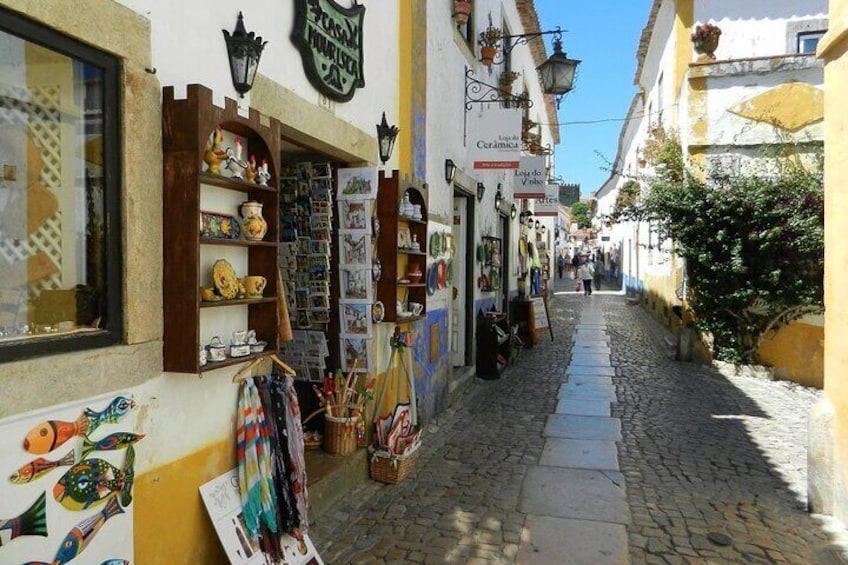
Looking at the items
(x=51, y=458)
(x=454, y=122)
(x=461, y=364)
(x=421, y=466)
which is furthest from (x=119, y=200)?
(x=461, y=364)

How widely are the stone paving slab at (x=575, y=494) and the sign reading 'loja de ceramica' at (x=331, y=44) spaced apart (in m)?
3.30

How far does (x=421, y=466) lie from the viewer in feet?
16.5

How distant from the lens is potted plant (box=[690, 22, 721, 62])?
9648 mm

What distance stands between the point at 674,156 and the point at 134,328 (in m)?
9.52

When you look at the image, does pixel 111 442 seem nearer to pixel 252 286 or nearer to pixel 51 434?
pixel 51 434

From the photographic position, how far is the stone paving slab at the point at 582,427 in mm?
5871

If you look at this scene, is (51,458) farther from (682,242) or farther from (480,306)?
(682,242)

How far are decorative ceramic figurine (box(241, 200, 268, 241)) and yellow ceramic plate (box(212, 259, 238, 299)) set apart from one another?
211mm

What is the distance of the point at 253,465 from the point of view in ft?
10.1

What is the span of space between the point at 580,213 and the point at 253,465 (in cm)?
6156

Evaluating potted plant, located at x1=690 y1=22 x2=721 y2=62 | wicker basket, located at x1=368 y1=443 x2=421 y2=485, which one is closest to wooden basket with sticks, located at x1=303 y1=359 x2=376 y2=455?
wicker basket, located at x1=368 y1=443 x2=421 y2=485

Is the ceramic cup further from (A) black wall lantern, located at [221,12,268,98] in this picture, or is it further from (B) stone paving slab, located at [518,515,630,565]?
(B) stone paving slab, located at [518,515,630,565]

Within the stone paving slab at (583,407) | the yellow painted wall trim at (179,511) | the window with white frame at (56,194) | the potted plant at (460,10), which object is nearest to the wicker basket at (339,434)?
the yellow painted wall trim at (179,511)

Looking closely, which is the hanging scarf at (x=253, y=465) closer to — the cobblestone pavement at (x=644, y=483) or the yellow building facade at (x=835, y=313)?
the cobblestone pavement at (x=644, y=483)
